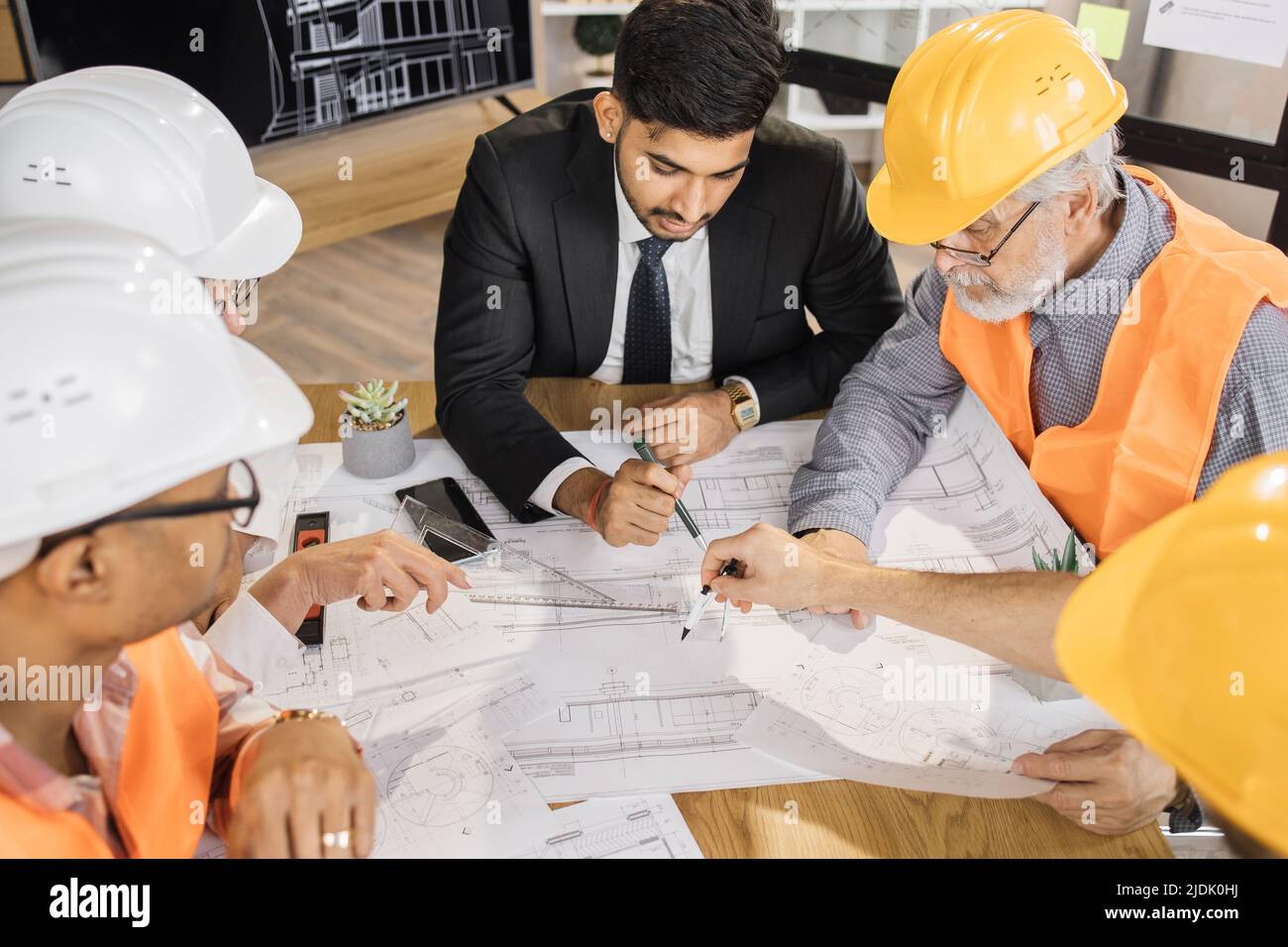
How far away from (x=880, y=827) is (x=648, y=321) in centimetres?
114

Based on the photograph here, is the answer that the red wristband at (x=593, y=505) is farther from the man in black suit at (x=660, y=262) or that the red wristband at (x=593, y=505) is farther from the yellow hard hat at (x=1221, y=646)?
the yellow hard hat at (x=1221, y=646)

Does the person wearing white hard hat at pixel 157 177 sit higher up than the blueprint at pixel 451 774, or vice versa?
the person wearing white hard hat at pixel 157 177

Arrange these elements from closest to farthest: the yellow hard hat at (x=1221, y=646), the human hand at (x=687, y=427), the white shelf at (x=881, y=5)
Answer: the yellow hard hat at (x=1221, y=646)
the human hand at (x=687, y=427)
the white shelf at (x=881, y=5)

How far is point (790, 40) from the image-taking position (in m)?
3.53

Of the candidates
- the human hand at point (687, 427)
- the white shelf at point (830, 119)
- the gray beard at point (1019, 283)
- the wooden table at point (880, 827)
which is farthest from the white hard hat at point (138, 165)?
the white shelf at point (830, 119)

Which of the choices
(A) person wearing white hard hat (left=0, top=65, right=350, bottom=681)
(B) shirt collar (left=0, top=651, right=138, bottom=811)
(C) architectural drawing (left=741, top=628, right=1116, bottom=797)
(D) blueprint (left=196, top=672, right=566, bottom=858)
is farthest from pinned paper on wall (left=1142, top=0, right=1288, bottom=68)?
(B) shirt collar (left=0, top=651, right=138, bottom=811)

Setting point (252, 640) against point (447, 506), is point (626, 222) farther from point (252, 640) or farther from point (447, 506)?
point (252, 640)

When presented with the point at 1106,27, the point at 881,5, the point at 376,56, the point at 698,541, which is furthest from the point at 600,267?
the point at 376,56

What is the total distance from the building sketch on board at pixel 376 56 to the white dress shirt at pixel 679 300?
8.03 feet

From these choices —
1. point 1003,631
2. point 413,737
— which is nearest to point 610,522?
point 413,737

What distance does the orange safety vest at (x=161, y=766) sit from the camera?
93 cm

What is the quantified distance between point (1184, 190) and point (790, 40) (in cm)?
152

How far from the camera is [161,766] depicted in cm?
104

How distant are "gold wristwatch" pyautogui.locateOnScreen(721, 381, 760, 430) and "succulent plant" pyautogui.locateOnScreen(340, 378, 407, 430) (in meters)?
0.56
